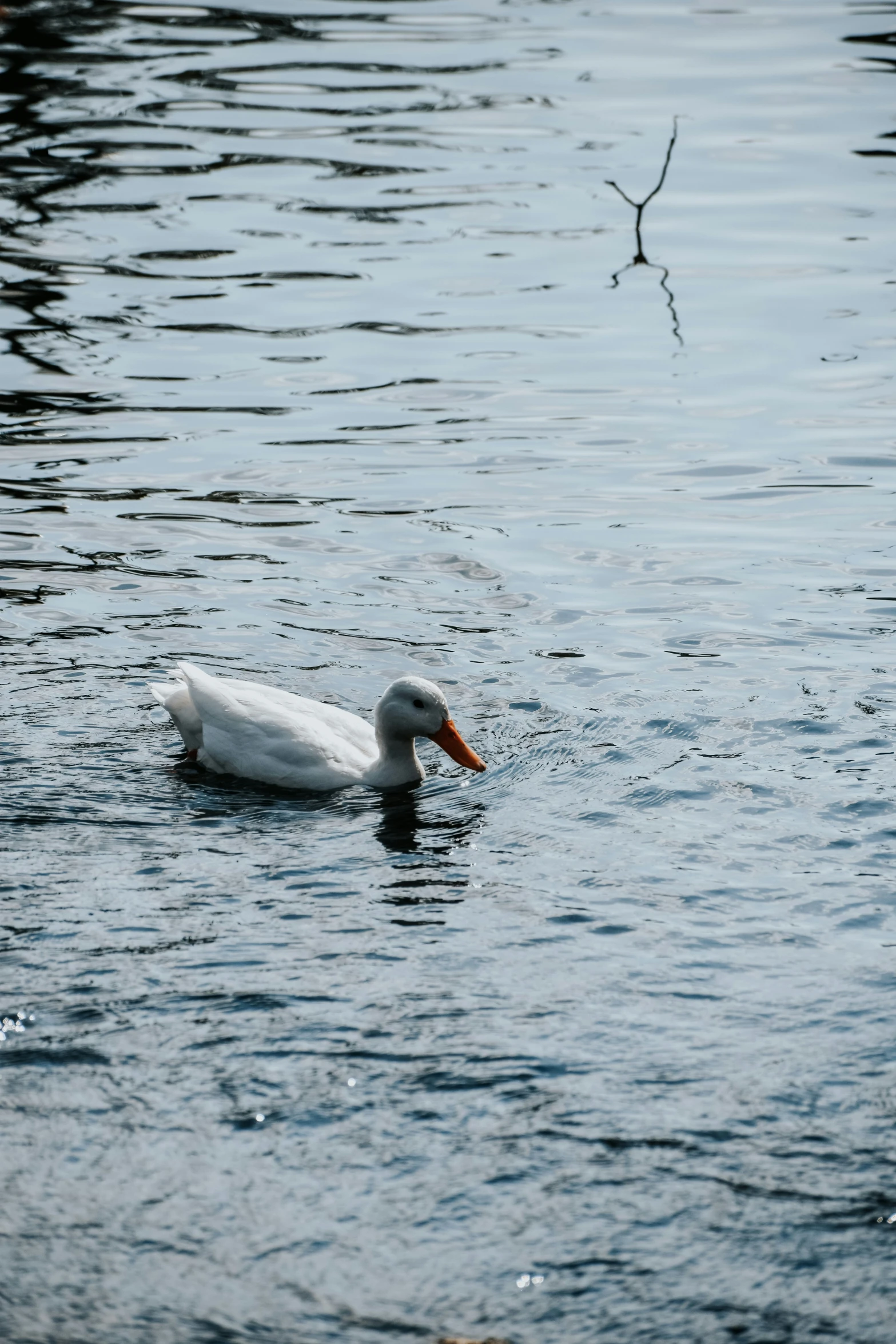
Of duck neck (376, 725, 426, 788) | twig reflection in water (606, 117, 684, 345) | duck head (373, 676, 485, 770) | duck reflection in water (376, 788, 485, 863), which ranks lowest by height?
duck reflection in water (376, 788, 485, 863)

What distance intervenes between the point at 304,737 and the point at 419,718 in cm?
59

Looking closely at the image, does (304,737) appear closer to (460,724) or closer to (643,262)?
(460,724)

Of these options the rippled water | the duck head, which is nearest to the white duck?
the duck head

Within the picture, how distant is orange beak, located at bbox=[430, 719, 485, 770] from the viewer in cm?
928

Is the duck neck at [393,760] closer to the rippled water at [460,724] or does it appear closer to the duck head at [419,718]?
the duck head at [419,718]

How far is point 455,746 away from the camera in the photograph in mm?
9312

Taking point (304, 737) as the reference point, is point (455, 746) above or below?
below

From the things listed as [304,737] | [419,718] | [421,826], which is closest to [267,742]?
[304,737]

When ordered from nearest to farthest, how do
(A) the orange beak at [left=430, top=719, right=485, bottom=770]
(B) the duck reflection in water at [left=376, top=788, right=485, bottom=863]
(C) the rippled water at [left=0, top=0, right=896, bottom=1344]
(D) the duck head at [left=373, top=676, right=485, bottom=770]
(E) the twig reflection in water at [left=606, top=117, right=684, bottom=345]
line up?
1. (C) the rippled water at [left=0, top=0, right=896, bottom=1344]
2. (B) the duck reflection in water at [left=376, top=788, right=485, bottom=863]
3. (D) the duck head at [left=373, top=676, right=485, bottom=770]
4. (A) the orange beak at [left=430, top=719, right=485, bottom=770]
5. (E) the twig reflection in water at [left=606, top=117, right=684, bottom=345]

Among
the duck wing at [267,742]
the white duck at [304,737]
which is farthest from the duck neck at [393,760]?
the duck wing at [267,742]

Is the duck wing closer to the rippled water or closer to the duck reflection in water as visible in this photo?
the rippled water

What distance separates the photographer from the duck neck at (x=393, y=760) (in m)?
9.33

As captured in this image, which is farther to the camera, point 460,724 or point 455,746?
point 460,724

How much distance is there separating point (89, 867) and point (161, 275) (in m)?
11.2
